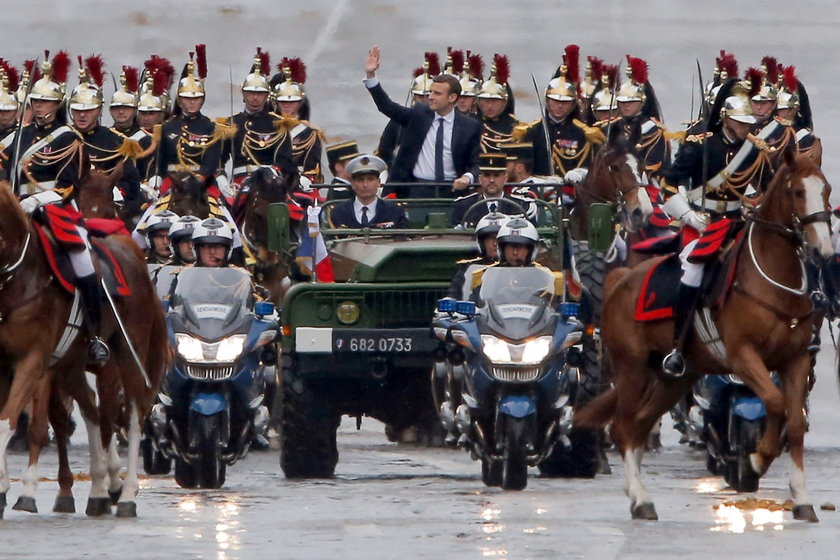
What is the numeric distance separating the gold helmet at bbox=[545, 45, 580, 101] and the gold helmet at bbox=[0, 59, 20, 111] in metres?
4.81

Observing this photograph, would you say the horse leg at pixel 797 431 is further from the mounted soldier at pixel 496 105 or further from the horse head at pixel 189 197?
the mounted soldier at pixel 496 105

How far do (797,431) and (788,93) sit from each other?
12014 mm

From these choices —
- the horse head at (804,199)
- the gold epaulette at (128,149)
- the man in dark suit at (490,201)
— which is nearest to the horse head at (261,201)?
the gold epaulette at (128,149)

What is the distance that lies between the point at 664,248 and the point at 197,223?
3581 mm

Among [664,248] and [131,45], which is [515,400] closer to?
[664,248]

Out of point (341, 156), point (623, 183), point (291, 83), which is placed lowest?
point (623, 183)

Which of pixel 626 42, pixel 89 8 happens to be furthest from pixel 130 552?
pixel 89 8

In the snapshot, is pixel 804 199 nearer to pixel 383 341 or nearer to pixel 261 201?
pixel 383 341

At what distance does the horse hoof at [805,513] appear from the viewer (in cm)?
1586

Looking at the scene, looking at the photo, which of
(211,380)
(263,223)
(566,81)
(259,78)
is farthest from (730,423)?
(259,78)

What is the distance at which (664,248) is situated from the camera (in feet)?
59.8

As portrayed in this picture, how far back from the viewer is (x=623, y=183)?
23234mm

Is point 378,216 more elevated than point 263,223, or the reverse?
point 263,223

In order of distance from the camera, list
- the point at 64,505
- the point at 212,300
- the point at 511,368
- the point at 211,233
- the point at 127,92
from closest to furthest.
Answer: the point at 64,505
the point at 511,368
the point at 212,300
the point at 211,233
the point at 127,92
